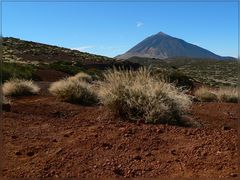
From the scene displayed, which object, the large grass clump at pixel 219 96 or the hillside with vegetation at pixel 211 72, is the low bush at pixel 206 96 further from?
the hillside with vegetation at pixel 211 72

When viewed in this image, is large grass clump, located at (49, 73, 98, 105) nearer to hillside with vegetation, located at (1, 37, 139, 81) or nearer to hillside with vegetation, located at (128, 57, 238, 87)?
hillside with vegetation, located at (1, 37, 139, 81)

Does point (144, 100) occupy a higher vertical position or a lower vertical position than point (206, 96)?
higher

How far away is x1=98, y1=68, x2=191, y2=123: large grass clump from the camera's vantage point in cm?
928

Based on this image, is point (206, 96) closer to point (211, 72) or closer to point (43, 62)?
point (43, 62)

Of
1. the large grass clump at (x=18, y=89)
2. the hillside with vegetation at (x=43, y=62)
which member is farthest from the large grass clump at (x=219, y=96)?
the hillside with vegetation at (x=43, y=62)

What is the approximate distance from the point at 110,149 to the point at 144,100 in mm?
2488

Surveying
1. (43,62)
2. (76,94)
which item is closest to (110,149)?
(76,94)

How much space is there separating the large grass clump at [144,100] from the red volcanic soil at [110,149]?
1.06 ft

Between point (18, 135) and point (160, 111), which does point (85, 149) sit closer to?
point (18, 135)

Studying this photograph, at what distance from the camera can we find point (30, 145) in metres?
7.76

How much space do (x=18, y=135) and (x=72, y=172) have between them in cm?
235

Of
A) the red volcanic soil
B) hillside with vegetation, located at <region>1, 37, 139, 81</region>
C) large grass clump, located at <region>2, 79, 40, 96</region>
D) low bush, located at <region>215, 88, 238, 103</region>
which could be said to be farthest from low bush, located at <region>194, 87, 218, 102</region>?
hillside with vegetation, located at <region>1, 37, 139, 81</region>

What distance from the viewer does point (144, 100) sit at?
379 inches

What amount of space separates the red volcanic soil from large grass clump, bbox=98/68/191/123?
0.32m
